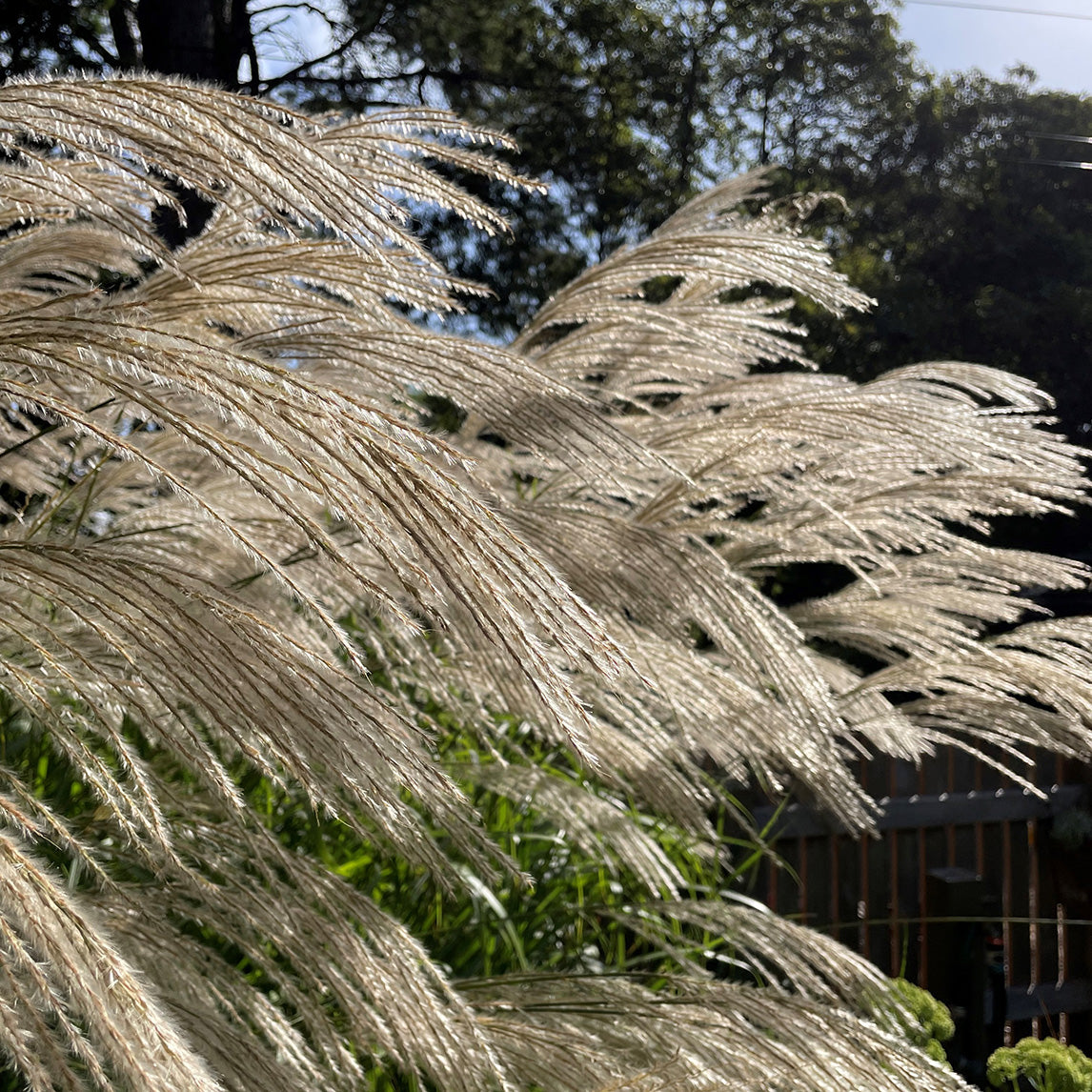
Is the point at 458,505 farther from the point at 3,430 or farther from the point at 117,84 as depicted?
the point at 3,430

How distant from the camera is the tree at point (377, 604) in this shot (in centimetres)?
66

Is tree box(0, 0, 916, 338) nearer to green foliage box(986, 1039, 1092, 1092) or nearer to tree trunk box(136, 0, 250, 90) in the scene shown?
tree trunk box(136, 0, 250, 90)

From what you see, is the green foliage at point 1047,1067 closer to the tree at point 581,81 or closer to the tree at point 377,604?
the tree at point 377,604

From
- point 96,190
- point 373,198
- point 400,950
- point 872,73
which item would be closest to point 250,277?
point 96,190

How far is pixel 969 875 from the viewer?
120 inches

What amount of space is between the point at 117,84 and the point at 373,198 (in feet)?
0.68

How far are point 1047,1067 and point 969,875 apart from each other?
860 millimetres

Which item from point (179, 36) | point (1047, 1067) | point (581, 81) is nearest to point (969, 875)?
point (1047, 1067)

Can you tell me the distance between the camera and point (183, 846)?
A: 107cm

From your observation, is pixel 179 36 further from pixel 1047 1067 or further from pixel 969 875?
pixel 1047 1067

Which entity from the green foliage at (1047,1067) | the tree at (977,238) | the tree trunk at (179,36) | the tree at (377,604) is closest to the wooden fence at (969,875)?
the green foliage at (1047,1067)

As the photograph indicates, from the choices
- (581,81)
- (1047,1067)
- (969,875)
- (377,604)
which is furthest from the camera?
(581,81)

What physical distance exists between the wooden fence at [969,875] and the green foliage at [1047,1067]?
66cm

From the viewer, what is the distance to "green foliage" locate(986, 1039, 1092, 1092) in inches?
85.4
